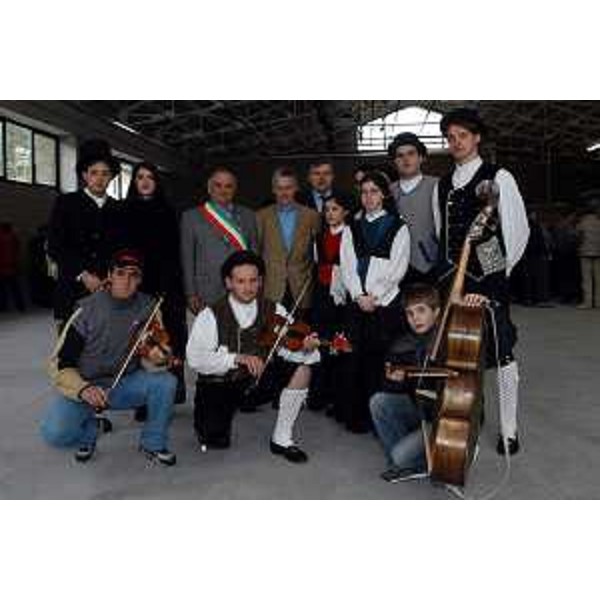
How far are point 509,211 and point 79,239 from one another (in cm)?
171

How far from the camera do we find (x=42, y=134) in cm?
952

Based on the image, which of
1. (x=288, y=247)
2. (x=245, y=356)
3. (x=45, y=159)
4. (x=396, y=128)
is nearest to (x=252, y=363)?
(x=245, y=356)

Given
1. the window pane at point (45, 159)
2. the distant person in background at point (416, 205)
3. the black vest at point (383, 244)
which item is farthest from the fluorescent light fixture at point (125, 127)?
the black vest at point (383, 244)

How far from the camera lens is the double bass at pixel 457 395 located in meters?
2.21

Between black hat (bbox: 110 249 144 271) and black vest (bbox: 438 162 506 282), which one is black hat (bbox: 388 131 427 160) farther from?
black hat (bbox: 110 249 144 271)

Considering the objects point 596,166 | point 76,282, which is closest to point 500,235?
point 76,282

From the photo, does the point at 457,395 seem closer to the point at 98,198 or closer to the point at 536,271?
the point at 98,198

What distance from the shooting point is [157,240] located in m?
3.16

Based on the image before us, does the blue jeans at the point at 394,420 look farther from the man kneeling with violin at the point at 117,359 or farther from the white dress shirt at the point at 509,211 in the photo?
the man kneeling with violin at the point at 117,359

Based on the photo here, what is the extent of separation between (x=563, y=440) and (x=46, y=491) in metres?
2.05

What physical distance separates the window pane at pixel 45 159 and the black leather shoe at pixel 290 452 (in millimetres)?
7821
